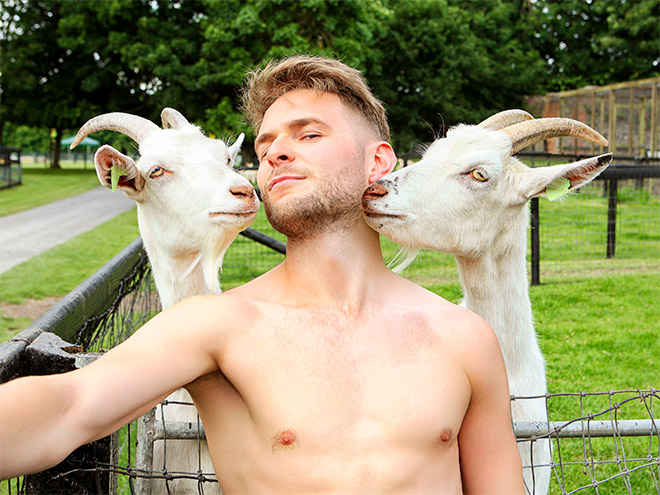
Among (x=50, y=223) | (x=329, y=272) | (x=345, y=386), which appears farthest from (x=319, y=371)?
(x=50, y=223)

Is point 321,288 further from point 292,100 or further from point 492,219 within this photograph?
point 492,219

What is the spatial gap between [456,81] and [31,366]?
89.9 ft

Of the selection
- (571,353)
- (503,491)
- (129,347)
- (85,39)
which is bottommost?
(571,353)

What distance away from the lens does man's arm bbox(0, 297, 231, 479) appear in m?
1.45

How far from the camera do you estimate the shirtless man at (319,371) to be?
5.77 feet

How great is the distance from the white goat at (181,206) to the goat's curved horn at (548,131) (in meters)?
1.11

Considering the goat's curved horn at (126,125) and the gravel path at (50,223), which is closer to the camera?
the goat's curved horn at (126,125)

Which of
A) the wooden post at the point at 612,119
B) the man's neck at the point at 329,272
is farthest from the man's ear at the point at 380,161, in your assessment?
the wooden post at the point at 612,119

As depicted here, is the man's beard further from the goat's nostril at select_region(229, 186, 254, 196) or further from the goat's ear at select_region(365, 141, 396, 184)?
the goat's nostril at select_region(229, 186, 254, 196)

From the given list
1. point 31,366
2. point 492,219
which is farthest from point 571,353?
point 31,366

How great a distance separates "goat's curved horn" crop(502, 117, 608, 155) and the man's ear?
0.84 m

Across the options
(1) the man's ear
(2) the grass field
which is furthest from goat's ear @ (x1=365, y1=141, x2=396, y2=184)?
(2) the grass field

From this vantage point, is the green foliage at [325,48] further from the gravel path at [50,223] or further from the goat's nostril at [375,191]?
the goat's nostril at [375,191]

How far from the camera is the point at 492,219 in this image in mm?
2986
